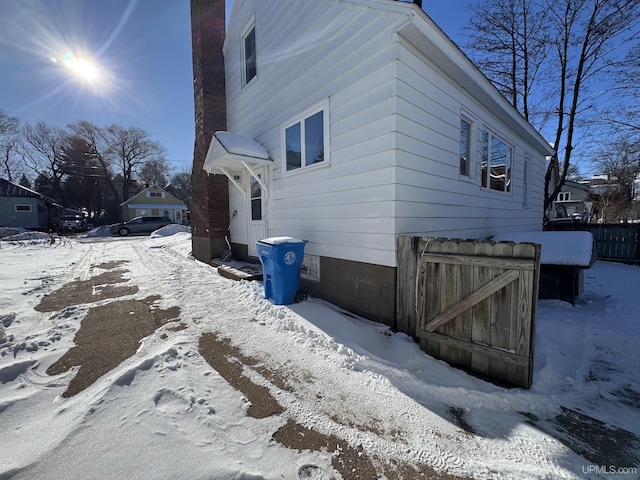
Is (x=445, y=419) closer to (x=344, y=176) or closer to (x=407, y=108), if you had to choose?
(x=344, y=176)

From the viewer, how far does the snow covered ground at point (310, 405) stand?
1622 mm

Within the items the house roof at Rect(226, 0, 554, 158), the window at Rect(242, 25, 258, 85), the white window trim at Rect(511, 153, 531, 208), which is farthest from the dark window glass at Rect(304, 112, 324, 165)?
the white window trim at Rect(511, 153, 531, 208)

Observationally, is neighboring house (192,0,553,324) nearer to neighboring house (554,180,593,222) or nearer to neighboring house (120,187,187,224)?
neighboring house (554,180,593,222)

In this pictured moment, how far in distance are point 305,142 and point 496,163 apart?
5.22 meters

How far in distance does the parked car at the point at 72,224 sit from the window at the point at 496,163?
110 ft

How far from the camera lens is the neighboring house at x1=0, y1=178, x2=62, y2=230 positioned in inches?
936

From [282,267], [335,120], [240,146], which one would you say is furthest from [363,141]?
[240,146]

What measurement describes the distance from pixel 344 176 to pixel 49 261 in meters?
10.5

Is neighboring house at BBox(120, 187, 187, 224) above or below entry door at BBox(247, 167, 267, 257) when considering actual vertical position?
above

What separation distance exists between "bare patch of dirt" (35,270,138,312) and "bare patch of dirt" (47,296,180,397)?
0.62 meters

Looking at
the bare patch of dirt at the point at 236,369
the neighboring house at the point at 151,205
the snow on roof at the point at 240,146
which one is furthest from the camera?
the neighboring house at the point at 151,205

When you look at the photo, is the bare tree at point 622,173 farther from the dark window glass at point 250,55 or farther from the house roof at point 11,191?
the house roof at point 11,191

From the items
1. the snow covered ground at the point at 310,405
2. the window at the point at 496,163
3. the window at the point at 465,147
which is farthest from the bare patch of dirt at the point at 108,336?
the window at the point at 496,163

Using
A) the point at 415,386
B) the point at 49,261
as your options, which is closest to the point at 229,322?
the point at 415,386
